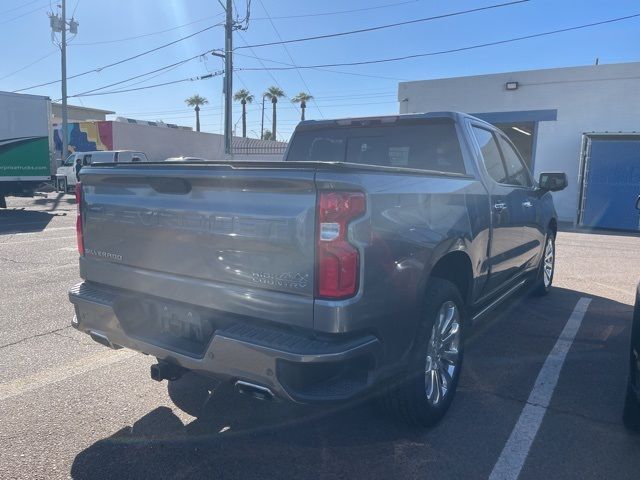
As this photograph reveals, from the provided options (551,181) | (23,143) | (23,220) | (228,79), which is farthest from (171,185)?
(228,79)

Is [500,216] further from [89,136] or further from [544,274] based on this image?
[89,136]

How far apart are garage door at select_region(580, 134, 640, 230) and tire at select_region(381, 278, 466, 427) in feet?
48.6

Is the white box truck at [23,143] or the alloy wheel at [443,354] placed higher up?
the white box truck at [23,143]

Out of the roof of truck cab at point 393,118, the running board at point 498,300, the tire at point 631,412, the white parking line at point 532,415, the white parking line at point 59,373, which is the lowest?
the white parking line at point 59,373

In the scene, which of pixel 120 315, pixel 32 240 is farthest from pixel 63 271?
pixel 120 315

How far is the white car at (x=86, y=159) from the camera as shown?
22.3 meters

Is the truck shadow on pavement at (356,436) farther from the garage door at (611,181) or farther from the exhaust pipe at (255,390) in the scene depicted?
the garage door at (611,181)

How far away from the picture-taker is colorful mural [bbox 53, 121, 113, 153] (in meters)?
32.4

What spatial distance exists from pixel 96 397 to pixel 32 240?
7.97 m

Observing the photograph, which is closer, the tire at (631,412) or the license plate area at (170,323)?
the license plate area at (170,323)

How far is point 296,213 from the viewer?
2463 millimetres

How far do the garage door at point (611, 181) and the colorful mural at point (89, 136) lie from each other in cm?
2633

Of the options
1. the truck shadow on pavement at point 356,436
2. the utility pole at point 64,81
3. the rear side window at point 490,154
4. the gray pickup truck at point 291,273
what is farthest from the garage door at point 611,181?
the utility pole at point 64,81

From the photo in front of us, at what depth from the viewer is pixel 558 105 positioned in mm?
17547
